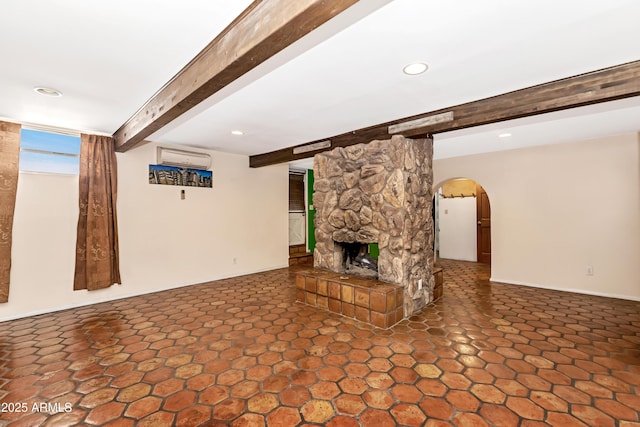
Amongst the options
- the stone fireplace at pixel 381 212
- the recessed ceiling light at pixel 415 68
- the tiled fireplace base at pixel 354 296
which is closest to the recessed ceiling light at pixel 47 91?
the stone fireplace at pixel 381 212

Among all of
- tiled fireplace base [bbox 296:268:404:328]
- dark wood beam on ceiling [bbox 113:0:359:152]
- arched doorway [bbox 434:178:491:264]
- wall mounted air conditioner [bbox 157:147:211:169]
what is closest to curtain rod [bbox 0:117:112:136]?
wall mounted air conditioner [bbox 157:147:211:169]

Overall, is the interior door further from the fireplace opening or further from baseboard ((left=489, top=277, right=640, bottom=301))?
the fireplace opening

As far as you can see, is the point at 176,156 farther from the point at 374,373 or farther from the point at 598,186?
the point at 598,186

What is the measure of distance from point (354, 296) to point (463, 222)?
518 centimetres

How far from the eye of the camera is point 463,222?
7109mm

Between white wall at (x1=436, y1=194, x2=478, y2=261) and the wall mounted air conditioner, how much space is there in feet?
19.7

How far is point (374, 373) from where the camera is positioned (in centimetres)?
210

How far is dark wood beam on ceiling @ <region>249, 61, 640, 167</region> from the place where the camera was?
6.63ft

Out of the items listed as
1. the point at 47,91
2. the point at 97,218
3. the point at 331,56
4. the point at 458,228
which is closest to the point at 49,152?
the point at 97,218

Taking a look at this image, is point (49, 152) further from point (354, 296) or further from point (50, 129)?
point (354, 296)

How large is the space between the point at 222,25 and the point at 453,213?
715cm

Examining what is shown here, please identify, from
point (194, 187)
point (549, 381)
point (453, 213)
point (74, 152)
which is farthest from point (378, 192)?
point (453, 213)

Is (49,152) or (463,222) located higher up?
(49,152)

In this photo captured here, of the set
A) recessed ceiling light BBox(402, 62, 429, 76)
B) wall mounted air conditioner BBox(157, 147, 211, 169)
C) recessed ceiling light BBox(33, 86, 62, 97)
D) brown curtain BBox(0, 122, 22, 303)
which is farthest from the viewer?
wall mounted air conditioner BBox(157, 147, 211, 169)
